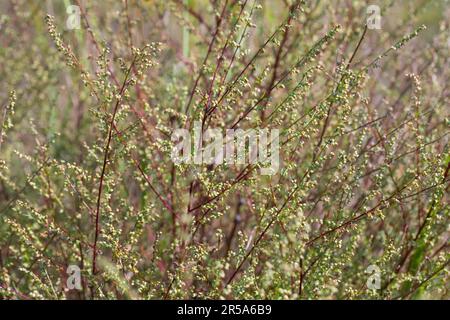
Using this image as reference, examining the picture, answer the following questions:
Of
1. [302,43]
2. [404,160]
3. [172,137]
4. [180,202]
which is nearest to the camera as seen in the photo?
[172,137]

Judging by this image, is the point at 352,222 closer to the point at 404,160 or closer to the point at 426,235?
the point at 426,235

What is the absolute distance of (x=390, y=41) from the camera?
3.94 m

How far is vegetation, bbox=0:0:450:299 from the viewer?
2.25 m

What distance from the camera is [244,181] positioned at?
2291mm

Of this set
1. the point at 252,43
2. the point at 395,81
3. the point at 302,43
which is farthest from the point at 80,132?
the point at 395,81

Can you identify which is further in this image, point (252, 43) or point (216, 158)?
point (252, 43)

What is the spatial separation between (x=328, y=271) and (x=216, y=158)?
624 millimetres

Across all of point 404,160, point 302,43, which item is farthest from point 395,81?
point 404,160

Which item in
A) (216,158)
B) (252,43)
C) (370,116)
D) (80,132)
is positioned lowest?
(216,158)

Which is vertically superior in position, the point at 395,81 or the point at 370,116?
the point at 395,81

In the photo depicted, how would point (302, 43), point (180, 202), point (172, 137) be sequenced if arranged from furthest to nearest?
point (302, 43)
point (180, 202)
point (172, 137)

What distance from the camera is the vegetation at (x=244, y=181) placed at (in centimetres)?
225

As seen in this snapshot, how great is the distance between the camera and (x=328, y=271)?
2.31 metres
